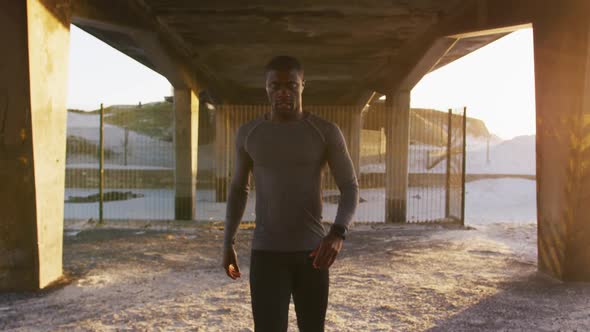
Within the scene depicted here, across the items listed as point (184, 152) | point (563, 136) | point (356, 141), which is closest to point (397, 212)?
point (184, 152)

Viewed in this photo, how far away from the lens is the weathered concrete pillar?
491 cm

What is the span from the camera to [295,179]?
2.14 meters

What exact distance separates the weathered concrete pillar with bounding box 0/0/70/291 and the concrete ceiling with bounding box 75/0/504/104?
1.44 m

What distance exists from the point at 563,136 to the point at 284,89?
475cm

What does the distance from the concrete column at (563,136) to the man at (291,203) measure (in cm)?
443

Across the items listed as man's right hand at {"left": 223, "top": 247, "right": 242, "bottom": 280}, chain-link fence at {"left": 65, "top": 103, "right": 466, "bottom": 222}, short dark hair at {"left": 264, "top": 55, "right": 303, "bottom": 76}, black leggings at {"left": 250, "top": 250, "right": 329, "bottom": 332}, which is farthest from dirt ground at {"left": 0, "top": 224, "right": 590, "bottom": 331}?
chain-link fence at {"left": 65, "top": 103, "right": 466, "bottom": 222}

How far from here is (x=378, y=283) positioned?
5.76 metres

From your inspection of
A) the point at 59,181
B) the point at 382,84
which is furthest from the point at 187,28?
the point at 382,84

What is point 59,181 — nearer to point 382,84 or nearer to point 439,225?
point 439,225

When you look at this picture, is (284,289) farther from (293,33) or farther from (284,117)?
(293,33)

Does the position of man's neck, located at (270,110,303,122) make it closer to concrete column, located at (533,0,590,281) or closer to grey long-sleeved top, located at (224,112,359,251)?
grey long-sleeved top, located at (224,112,359,251)

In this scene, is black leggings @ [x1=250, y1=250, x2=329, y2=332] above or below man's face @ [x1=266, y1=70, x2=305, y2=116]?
below

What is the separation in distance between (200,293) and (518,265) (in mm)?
4608

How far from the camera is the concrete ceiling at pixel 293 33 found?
7400mm
